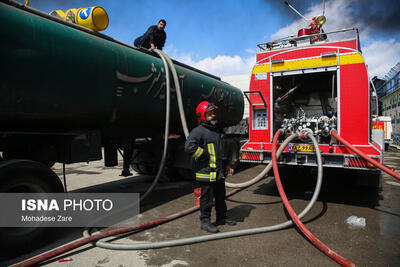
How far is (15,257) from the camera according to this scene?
329 cm

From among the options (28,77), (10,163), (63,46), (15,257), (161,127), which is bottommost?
(15,257)

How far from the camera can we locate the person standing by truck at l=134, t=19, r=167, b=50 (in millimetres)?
7148

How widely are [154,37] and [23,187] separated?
196 inches

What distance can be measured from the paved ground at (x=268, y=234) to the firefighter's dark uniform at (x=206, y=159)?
0.49 m

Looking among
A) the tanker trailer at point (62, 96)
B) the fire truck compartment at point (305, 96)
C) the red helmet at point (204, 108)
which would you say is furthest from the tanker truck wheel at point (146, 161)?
the fire truck compartment at point (305, 96)

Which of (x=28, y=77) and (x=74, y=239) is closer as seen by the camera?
(x=28, y=77)

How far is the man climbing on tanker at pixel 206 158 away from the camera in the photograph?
396 centimetres

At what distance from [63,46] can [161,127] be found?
2894 millimetres

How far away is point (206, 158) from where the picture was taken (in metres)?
4.03

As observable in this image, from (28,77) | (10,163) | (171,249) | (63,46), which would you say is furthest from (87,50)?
(171,249)

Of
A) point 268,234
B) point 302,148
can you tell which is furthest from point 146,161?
point 268,234

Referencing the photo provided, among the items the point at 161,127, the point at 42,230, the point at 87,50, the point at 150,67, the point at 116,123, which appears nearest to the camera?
the point at 42,230

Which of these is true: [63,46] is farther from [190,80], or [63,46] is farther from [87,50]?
[190,80]

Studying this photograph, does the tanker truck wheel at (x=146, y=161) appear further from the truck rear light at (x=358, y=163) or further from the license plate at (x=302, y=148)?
the truck rear light at (x=358, y=163)
